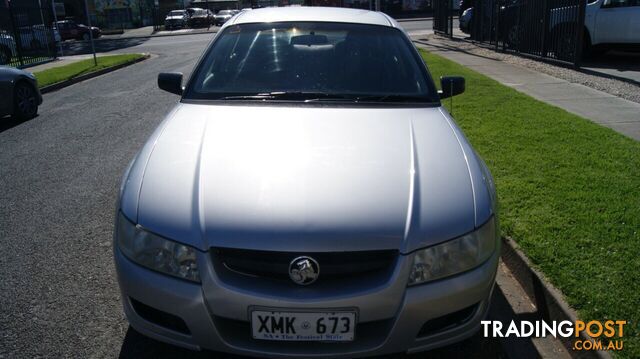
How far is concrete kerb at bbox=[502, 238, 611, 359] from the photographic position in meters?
2.80

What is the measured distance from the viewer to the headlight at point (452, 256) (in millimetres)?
2285

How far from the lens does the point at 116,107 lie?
10.0 m

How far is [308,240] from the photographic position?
223cm

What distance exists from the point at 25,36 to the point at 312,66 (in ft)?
66.7

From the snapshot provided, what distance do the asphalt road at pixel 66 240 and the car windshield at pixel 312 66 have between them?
1.48m

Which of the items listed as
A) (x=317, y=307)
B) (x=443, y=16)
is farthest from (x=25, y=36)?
(x=317, y=307)

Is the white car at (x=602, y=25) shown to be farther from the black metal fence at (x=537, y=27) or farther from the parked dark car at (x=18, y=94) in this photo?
the parked dark car at (x=18, y=94)

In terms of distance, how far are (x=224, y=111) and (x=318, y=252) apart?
1.46 m

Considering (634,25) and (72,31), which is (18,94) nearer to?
(634,25)

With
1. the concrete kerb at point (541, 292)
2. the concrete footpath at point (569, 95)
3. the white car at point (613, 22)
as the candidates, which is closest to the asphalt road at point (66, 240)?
the concrete kerb at point (541, 292)

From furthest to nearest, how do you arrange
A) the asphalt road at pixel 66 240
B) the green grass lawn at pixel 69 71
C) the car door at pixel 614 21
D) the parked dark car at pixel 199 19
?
1. the parked dark car at pixel 199 19
2. the green grass lawn at pixel 69 71
3. the car door at pixel 614 21
4. the asphalt road at pixel 66 240

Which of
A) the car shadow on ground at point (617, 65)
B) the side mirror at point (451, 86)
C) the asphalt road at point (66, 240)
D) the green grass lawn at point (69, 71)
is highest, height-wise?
the side mirror at point (451, 86)

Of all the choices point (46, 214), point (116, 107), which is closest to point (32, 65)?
point (116, 107)

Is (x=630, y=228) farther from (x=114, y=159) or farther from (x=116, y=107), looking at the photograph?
(x=116, y=107)
